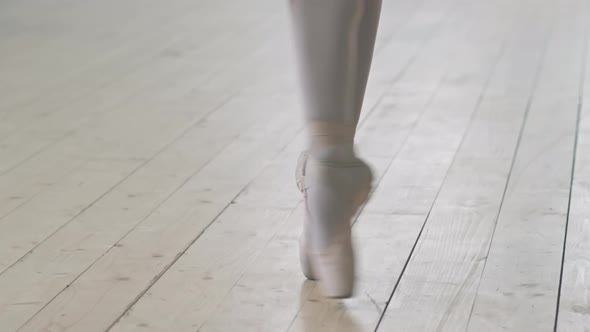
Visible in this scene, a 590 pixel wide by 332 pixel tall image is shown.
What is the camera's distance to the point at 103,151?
2.29 m

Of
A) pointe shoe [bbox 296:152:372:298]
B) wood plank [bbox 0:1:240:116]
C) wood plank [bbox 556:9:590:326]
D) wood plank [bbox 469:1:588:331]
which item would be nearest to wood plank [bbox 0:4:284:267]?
wood plank [bbox 0:1:240:116]

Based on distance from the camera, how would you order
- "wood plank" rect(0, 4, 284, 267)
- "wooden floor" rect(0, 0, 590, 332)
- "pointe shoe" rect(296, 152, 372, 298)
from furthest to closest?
"wood plank" rect(0, 4, 284, 267)
"wooden floor" rect(0, 0, 590, 332)
"pointe shoe" rect(296, 152, 372, 298)

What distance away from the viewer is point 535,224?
1.78 m

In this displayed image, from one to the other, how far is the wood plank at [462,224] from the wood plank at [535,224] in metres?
0.02

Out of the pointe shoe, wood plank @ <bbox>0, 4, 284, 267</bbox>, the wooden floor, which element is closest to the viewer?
the pointe shoe

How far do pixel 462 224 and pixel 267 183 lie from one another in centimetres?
44

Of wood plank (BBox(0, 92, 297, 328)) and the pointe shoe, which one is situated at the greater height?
the pointe shoe

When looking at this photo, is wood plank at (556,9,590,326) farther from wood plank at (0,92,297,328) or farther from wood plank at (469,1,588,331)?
wood plank at (0,92,297,328)

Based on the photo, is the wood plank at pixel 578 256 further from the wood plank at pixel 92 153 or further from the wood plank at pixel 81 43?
the wood plank at pixel 81 43

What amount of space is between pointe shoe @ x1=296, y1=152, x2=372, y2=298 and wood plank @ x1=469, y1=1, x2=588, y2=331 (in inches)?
7.3

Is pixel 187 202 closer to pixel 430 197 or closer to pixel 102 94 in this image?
pixel 430 197

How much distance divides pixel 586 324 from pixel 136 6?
3.10 meters

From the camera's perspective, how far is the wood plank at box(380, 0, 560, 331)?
1.44 metres

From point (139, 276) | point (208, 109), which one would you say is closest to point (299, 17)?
point (139, 276)
